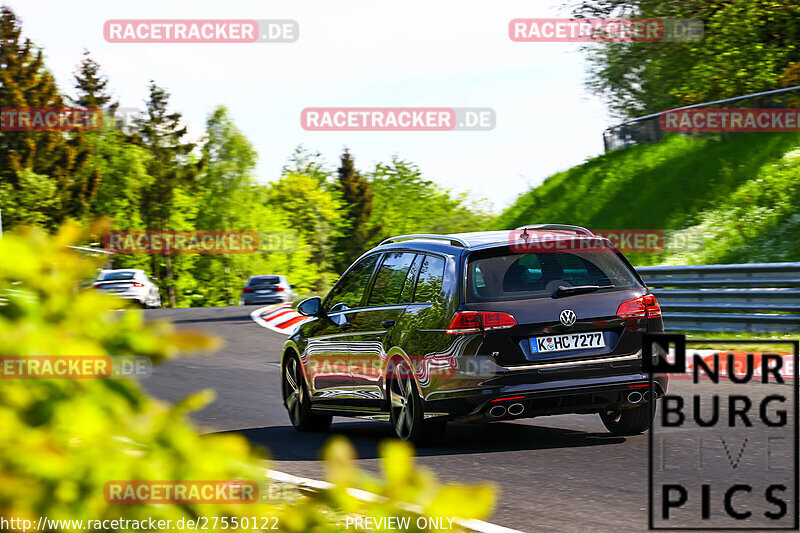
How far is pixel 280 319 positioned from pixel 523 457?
62.3 feet

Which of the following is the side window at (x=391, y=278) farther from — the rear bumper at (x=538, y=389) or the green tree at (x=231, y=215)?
the green tree at (x=231, y=215)

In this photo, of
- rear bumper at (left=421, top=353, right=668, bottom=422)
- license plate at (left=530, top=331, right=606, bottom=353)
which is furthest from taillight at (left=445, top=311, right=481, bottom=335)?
license plate at (left=530, top=331, right=606, bottom=353)

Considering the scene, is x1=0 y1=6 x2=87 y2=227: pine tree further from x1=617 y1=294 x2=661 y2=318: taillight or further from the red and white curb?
x1=617 y1=294 x2=661 y2=318: taillight

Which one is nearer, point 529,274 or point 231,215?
point 529,274

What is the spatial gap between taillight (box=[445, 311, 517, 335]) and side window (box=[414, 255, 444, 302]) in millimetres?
370

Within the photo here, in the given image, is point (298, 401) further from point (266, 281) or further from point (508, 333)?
point (266, 281)

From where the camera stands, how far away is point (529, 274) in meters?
8.62

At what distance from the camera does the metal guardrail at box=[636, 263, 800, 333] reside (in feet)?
48.8

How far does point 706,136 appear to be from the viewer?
28.1m

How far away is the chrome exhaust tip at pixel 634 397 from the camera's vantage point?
8539mm

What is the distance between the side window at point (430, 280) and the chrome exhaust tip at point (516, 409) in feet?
3.27

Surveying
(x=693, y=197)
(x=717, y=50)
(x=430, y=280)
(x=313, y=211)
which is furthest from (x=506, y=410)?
(x=313, y=211)

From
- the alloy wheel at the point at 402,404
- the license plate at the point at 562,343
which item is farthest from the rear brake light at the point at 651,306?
the alloy wheel at the point at 402,404

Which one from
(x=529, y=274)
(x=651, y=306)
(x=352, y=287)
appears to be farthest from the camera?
(x=352, y=287)
